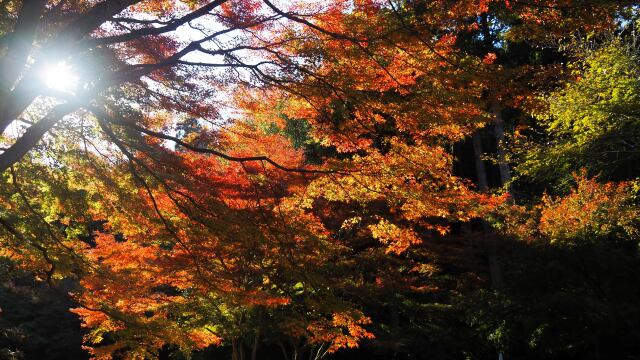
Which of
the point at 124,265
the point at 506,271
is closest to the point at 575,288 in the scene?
the point at 506,271

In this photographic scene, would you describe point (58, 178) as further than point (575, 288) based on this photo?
No

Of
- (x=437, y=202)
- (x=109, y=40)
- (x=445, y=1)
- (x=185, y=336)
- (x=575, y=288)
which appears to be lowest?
(x=185, y=336)

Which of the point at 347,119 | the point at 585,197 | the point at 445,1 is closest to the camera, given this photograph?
the point at 445,1

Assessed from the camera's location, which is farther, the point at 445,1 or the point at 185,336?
the point at 185,336

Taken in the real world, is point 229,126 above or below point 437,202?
above

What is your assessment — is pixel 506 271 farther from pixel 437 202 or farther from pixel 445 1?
pixel 445 1

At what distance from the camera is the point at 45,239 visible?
5527 mm

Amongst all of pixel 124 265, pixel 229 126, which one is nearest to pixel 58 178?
pixel 229 126

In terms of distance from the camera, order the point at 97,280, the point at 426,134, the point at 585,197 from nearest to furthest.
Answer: the point at 426,134
the point at 97,280
the point at 585,197

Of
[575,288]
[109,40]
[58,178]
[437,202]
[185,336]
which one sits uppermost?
[109,40]

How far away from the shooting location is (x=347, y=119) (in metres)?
5.51

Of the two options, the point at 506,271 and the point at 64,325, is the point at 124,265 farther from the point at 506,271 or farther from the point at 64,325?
the point at 64,325

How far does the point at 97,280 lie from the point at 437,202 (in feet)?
17.8

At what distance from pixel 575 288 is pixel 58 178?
25.9 feet
